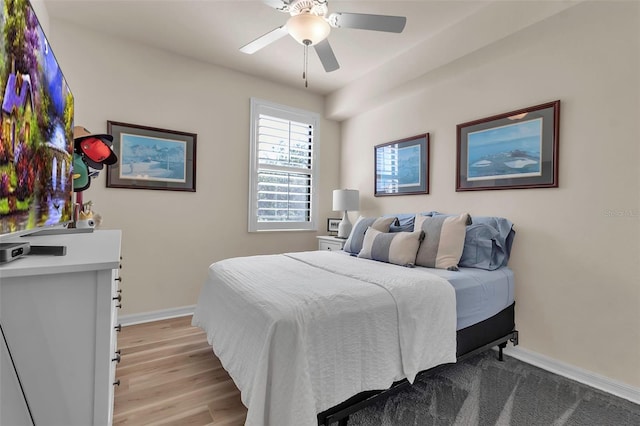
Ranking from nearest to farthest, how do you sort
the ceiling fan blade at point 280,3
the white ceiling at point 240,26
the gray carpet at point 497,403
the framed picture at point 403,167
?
the gray carpet at point 497,403, the ceiling fan blade at point 280,3, the white ceiling at point 240,26, the framed picture at point 403,167

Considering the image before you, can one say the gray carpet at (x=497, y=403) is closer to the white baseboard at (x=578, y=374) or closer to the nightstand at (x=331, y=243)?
the white baseboard at (x=578, y=374)

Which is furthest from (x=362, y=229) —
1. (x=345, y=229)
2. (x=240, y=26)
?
(x=240, y=26)

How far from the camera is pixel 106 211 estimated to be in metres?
2.80

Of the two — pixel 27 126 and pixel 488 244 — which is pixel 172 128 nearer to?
pixel 27 126

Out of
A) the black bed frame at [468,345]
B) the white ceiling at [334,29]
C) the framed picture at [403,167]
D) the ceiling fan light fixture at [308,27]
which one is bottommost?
the black bed frame at [468,345]

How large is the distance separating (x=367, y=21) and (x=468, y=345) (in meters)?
2.17

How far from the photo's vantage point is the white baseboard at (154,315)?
2.86 m

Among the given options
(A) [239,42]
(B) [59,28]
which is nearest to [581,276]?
(A) [239,42]

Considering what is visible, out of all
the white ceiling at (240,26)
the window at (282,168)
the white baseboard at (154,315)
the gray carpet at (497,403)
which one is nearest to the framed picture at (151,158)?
the window at (282,168)

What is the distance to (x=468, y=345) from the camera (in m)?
1.96

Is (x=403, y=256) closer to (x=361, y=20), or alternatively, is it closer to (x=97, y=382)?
(x=361, y=20)

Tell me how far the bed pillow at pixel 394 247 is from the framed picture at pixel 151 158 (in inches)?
78.6

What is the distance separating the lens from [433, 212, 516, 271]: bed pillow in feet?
7.47

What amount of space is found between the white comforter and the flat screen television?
922mm
